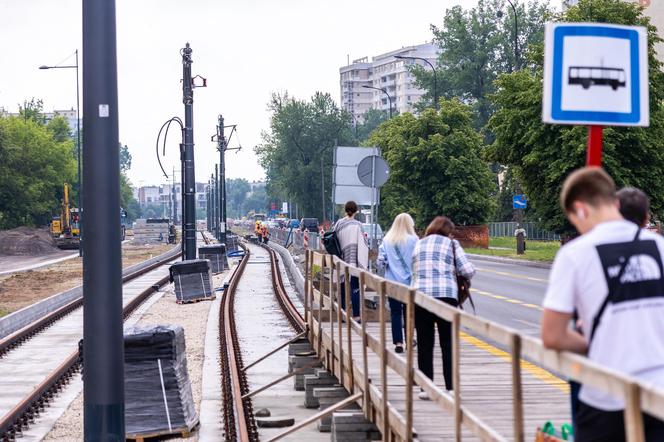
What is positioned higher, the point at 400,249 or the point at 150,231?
the point at 400,249

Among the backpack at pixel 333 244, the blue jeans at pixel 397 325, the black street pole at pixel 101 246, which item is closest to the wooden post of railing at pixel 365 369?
the blue jeans at pixel 397 325

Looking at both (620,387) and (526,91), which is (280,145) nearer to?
(526,91)

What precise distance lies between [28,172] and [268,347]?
255 ft

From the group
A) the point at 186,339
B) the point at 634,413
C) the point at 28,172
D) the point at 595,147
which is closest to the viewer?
the point at 634,413

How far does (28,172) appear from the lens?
312 feet

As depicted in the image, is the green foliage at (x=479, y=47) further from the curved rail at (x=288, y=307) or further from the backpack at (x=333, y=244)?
the backpack at (x=333, y=244)

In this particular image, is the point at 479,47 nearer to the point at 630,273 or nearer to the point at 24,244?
the point at 24,244

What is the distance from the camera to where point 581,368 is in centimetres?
436

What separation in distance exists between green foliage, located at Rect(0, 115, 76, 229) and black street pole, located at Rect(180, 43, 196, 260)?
159 ft

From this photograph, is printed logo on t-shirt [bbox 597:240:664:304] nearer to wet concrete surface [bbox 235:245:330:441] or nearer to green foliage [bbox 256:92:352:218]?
wet concrete surface [bbox 235:245:330:441]

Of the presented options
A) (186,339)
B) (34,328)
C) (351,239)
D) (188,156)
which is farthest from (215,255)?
(351,239)

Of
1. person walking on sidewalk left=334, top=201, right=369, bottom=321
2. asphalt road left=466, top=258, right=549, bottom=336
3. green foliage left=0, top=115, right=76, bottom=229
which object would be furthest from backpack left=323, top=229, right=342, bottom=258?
green foliage left=0, top=115, right=76, bottom=229

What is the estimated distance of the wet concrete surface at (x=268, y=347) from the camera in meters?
14.0

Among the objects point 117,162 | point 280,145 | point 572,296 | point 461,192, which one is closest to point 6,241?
point 461,192
